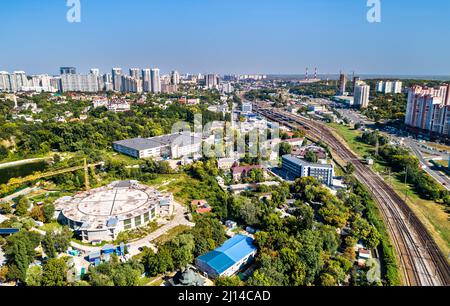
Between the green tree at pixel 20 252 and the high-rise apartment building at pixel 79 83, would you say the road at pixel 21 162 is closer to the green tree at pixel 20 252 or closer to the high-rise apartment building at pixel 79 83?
the green tree at pixel 20 252

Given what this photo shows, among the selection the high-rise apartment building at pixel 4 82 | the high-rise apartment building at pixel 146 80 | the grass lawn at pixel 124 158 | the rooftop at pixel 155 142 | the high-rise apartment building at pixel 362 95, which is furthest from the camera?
the high-rise apartment building at pixel 146 80

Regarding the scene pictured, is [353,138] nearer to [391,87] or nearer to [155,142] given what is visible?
[155,142]

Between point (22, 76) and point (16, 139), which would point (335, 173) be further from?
point (22, 76)

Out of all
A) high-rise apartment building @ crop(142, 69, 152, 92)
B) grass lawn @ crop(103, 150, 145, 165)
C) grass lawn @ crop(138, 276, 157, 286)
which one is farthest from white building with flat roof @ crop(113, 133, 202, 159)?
high-rise apartment building @ crop(142, 69, 152, 92)

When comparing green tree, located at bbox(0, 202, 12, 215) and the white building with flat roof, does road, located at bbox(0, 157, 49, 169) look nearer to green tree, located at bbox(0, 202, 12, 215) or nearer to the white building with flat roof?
the white building with flat roof

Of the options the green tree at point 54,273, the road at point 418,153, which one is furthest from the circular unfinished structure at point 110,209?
the road at point 418,153

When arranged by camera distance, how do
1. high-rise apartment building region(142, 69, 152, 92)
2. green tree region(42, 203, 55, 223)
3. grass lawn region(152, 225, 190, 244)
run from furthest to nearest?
1. high-rise apartment building region(142, 69, 152, 92)
2. green tree region(42, 203, 55, 223)
3. grass lawn region(152, 225, 190, 244)
